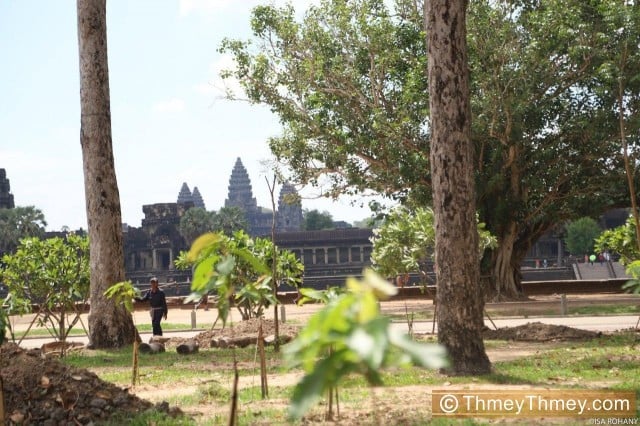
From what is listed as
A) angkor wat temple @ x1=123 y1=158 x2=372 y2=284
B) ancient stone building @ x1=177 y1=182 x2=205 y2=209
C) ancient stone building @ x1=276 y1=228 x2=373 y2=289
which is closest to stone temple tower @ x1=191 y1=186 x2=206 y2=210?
ancient stone building @ x1=177 y1=182 x2=205 y2=209

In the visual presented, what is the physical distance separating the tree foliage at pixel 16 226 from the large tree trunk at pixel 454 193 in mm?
62002

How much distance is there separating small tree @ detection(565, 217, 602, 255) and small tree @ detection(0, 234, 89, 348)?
51382mm

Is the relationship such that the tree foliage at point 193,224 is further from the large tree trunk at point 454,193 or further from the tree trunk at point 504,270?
the large tree trunk at point 454,193

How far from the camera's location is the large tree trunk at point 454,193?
9.25 m

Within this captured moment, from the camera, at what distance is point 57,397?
709cm

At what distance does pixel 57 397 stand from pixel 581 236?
2348 inches

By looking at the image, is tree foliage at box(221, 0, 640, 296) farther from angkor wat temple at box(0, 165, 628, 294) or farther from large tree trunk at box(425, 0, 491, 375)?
angkor wat temple at box(0, 165, 628, 294)

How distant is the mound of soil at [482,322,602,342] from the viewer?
531 inches

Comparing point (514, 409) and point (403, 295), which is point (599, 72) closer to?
point (403, 295)

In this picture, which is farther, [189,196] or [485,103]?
[189,196]

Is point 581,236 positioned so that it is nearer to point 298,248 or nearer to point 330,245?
point 330,245

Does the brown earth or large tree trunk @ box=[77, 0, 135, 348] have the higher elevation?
large tree trunk @ box=[77, 0, 135, 348]

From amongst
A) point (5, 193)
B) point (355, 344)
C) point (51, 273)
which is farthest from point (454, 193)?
point (5, 193)

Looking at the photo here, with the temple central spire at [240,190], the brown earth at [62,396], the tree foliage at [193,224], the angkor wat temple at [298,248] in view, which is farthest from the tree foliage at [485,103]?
the temple central spire at [240,190]
